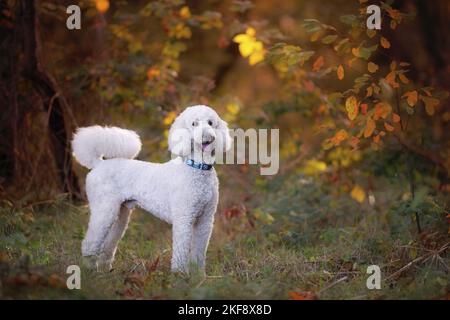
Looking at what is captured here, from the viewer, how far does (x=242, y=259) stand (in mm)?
5098

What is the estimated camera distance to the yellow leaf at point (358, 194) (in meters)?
7.29

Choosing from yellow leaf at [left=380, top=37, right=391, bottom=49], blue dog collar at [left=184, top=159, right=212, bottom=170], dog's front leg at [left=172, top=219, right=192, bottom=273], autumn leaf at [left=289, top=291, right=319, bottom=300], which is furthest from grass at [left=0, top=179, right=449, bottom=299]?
yellow leaf at [left=380, top=37, right=391, bottom=49]

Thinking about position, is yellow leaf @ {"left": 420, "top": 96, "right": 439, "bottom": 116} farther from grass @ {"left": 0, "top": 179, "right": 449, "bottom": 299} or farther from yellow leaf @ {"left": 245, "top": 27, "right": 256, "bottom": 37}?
yellow leaf @ {"left": 245, "top": 27, "right": 256, "bottom": 37}

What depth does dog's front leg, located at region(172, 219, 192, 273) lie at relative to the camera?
431 centimetres

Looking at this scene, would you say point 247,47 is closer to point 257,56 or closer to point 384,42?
point 257,56

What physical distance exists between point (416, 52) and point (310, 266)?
933 cm

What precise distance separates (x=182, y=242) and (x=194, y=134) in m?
0.77

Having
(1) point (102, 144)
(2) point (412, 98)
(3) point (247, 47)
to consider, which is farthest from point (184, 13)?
(2) point (412, 98)

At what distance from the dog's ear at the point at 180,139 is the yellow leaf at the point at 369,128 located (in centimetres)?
136

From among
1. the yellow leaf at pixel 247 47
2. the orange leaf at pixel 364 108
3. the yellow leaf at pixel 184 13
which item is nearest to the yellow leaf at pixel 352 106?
the orange leaf at pixel 364 108

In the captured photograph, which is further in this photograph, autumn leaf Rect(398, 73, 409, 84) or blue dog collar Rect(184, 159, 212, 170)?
autumn leaf Rect(398, 73, 409, 84)

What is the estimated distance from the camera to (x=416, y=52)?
1287 cm

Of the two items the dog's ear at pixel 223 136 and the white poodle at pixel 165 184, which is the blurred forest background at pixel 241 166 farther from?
the dog's ear at pixel 223 136

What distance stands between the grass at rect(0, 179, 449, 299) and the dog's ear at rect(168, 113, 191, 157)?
2.84 feet
